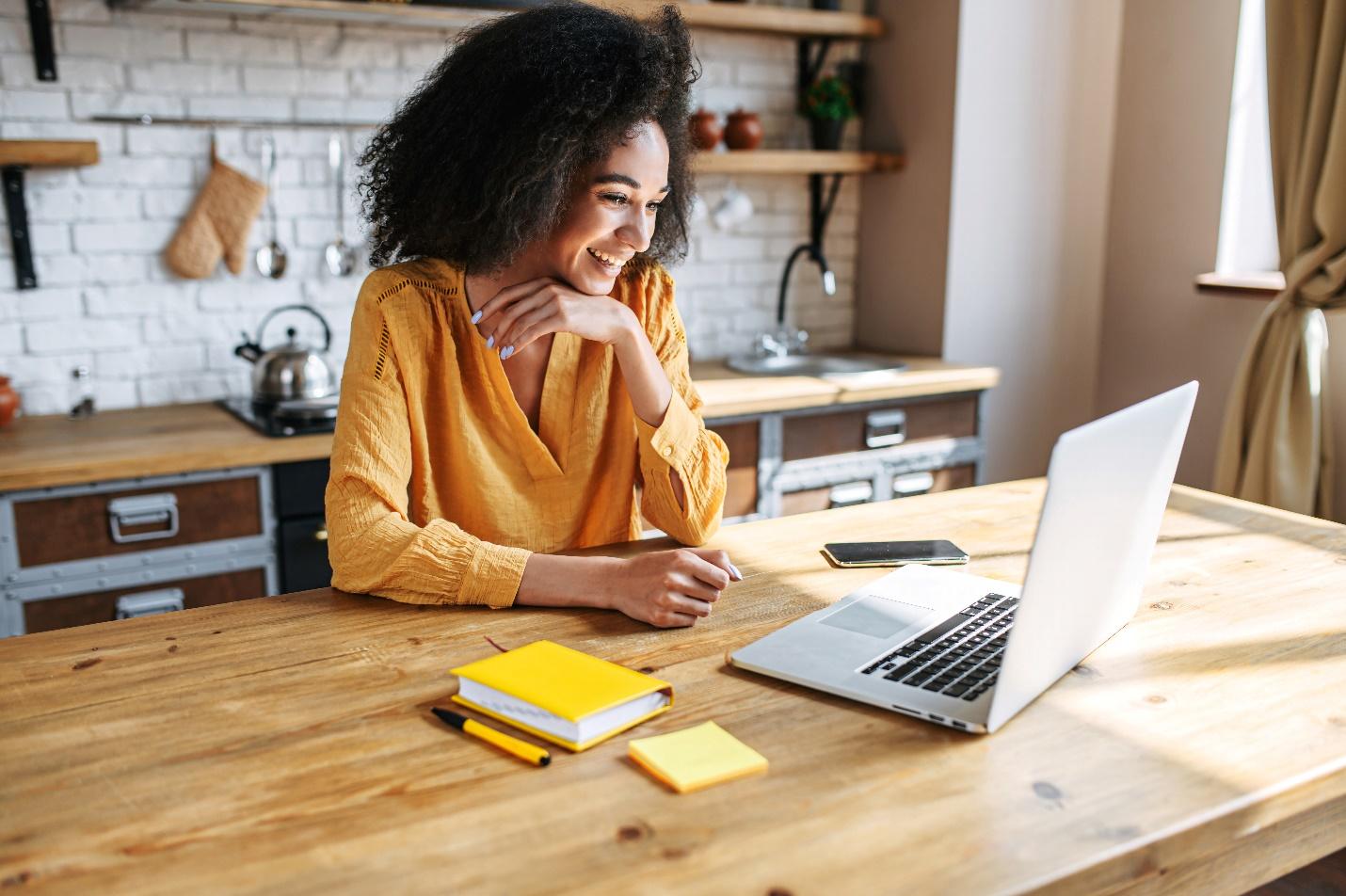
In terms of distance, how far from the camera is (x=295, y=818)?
0.93 meters

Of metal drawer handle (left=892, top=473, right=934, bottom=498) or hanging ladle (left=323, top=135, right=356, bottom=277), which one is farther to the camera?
metal drawer handle (left=892, top=473, right=934, bottom=498)

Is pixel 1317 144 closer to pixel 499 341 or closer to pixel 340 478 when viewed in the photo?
pixel 499 341

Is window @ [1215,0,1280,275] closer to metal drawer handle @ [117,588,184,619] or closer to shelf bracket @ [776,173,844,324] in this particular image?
shelf bracket @ [776,173,844,324]

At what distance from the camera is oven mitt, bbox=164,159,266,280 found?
111 inches

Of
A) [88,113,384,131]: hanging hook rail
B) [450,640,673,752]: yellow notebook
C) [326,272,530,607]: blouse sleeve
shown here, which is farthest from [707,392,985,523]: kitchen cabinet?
[450,640,673,752]: yellow notebook

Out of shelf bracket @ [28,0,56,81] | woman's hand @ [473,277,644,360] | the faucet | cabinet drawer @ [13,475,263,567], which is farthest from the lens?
the faucet

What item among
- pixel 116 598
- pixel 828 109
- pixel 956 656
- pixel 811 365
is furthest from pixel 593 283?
pixel 828 109

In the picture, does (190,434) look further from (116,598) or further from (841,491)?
(841,491)

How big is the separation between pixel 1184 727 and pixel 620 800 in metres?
0.54

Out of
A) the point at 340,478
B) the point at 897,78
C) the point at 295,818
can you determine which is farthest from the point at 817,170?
the point at 295,818

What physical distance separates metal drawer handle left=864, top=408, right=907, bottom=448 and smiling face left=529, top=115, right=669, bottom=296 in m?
1.51

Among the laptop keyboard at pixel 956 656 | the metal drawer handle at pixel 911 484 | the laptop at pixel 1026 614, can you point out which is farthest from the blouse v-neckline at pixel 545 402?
the metal drawer handle at pixel 911 484

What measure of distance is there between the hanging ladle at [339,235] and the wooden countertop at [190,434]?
48cm

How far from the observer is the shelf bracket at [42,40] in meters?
2.59
